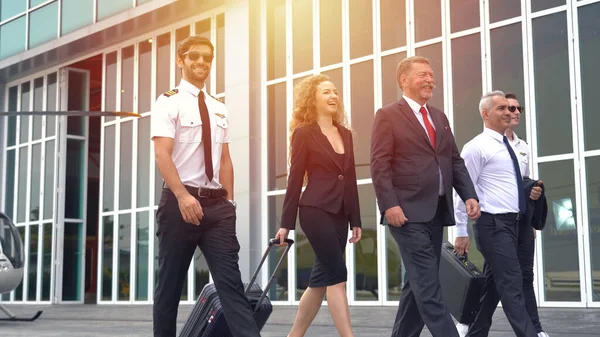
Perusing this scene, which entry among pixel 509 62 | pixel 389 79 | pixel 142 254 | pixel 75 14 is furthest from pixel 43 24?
pixel 509 62

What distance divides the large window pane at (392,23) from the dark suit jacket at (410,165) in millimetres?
10275

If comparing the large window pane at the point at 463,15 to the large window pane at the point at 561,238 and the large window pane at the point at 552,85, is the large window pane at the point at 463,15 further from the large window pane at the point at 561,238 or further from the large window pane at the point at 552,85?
the large window pane at the point at 561,238

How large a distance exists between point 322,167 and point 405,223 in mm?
821

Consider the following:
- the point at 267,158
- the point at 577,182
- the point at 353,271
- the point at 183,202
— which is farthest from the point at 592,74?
the point at 183,202

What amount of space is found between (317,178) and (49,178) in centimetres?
1918

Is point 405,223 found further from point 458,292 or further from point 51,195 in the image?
point 51,195

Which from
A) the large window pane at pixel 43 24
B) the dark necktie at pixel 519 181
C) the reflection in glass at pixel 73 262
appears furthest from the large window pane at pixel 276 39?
the dark necktie at pixel 519 181

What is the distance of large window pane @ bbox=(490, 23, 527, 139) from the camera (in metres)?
13.4

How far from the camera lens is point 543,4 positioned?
13352 mm

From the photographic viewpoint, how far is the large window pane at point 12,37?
23.4 meters

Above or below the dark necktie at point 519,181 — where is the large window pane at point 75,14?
above

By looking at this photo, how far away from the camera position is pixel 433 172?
205 inches

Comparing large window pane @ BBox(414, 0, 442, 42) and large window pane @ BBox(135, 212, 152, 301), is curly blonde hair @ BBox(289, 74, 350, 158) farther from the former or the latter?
large window pane @ BBox(135, 212, 152, 301)

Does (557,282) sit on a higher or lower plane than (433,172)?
lower
